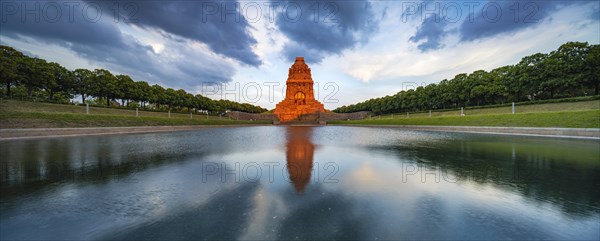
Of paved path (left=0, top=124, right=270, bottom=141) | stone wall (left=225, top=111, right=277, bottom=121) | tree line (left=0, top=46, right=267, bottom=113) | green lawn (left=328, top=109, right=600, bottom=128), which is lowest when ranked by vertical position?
paved path (left=0, top=124, right=270, bottom=141)

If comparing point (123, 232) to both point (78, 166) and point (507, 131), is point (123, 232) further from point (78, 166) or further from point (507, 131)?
point (507, 131)

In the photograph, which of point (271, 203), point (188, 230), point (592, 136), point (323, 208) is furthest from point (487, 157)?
point (592, 136)

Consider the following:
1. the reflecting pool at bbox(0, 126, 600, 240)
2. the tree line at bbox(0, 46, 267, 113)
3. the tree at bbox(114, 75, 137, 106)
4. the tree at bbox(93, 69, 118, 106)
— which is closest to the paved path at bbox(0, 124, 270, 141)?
the reflecting pool at bbox(0, 126, 600, 240)

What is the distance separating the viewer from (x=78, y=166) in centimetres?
650

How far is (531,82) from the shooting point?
1228 inches

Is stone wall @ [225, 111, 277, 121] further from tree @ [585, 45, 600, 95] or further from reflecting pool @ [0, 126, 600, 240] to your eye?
reflecting pool @ [0, 126, 600, 240]

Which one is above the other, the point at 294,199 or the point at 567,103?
the point at 567,103

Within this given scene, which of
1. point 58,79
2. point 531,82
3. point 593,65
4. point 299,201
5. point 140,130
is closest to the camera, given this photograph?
point 299,201

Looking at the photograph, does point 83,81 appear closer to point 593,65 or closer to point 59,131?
→ point 59,131

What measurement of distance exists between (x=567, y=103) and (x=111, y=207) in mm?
39094

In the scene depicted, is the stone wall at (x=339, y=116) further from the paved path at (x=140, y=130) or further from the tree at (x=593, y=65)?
the tree at (x=593, y=65)

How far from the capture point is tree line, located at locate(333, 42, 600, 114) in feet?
87.7

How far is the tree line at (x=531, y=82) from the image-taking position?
2673 centimetres

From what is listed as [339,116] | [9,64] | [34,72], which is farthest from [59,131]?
[339,116]
